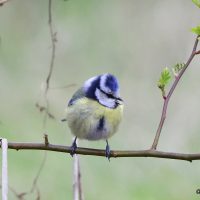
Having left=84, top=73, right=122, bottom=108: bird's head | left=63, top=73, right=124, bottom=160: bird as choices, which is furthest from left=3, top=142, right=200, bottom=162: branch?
left=63, top=73, right=124, bottom=160: bird

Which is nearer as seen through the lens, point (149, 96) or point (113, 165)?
point (113, 165)

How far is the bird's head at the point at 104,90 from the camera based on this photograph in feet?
9.15

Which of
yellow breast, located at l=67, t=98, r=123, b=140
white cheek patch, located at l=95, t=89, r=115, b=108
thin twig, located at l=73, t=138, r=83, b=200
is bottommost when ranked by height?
thin twig, located at l=73, t=138, r=83, b=200

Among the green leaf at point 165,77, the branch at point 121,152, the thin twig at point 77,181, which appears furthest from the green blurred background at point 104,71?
the green leaf at point 165,77

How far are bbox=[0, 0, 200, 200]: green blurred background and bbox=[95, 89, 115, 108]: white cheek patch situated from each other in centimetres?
194

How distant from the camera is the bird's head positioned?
279 cm

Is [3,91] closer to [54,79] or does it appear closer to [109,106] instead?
[54,79]

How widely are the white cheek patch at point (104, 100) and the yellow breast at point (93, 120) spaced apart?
15 millimetres

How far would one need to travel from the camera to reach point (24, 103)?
20.5 feet

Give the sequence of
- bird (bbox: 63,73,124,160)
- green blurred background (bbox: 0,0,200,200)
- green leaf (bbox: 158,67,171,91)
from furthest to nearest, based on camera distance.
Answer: green blurred background (bbox: 0,0,200,200) → bird (bbox: 63,73,124,160) → green leaf (bbox: 158,67,171,91)

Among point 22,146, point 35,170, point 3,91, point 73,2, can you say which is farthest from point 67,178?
point 22,146

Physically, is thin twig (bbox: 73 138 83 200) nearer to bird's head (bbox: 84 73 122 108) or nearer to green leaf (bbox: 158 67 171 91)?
bird's head (bbox: 84 73 122 108)

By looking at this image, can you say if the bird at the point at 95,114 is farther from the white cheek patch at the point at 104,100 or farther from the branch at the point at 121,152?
the branch at the point at 121,152

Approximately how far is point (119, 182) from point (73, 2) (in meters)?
2.14
